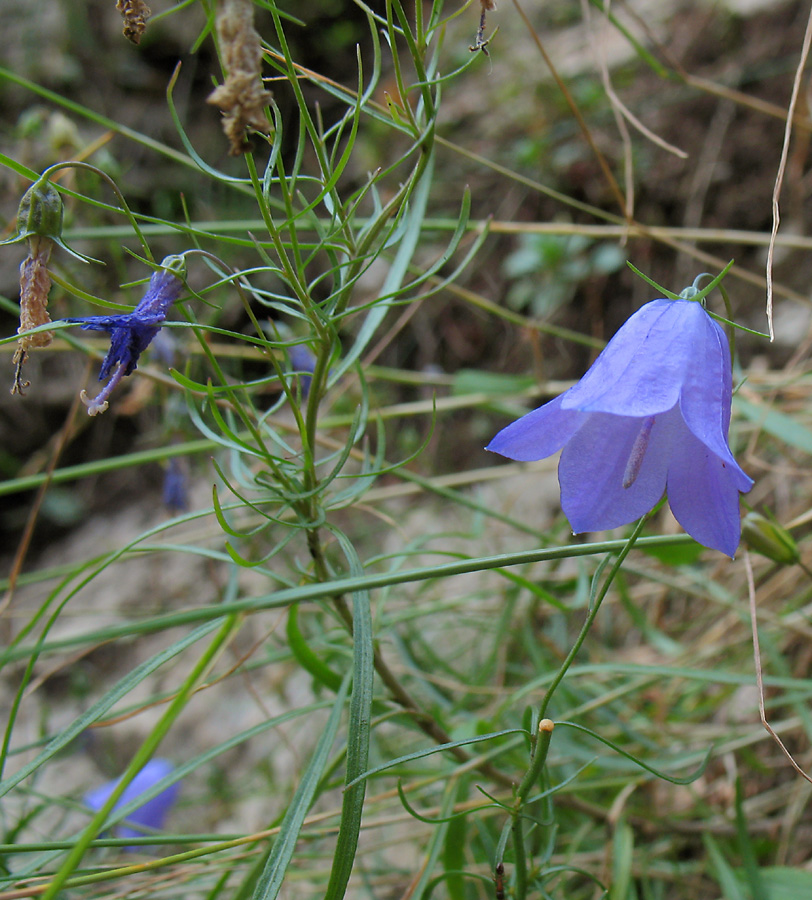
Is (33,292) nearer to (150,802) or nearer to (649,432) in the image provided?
(649,432)

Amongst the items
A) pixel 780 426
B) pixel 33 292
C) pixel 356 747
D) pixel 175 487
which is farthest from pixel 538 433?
pixel 175 487

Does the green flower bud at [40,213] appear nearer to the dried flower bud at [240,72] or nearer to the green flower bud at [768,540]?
the dried flower bud at [240,72]

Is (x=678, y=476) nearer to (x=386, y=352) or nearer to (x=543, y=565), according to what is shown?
(x=543, y=565)

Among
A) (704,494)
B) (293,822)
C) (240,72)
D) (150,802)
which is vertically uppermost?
(240,72)

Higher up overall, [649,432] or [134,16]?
[134,16]

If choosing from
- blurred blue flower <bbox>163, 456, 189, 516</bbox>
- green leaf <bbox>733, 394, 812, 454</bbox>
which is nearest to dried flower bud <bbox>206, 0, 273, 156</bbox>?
green leaf <bbox>733, 394, 812, 454</bbox>

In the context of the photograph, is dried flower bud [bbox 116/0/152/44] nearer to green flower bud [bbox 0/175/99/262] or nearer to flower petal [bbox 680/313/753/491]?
green flower bud [bbox 0/175/99/262]
